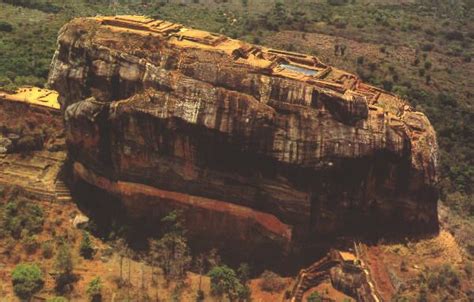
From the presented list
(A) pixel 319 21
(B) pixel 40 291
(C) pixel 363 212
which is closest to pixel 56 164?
(B) pixel 40 291

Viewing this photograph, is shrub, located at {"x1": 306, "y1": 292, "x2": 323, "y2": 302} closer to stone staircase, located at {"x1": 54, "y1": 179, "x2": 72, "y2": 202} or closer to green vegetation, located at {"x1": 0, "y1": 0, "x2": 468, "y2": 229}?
green vegetation, located at {"x1": 0, "y1": 0, "x2": 468, "y2": 229}

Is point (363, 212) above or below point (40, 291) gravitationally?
above

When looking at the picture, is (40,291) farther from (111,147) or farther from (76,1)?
(76,1)

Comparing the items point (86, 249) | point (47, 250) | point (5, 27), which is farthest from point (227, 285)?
point (5, 27)

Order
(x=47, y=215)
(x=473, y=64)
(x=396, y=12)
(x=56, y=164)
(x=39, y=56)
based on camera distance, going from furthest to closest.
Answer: (x=396, y=12) → (x=473, y=64) → (x=39, y=56) → (x=56, y=164) → (x=47, y=215)

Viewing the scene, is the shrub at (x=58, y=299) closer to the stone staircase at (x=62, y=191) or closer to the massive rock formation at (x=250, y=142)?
the massive rock formation at (x=250, y=142)

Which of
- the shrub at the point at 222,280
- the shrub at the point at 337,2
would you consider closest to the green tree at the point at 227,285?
the shrub at the point at 222,280
